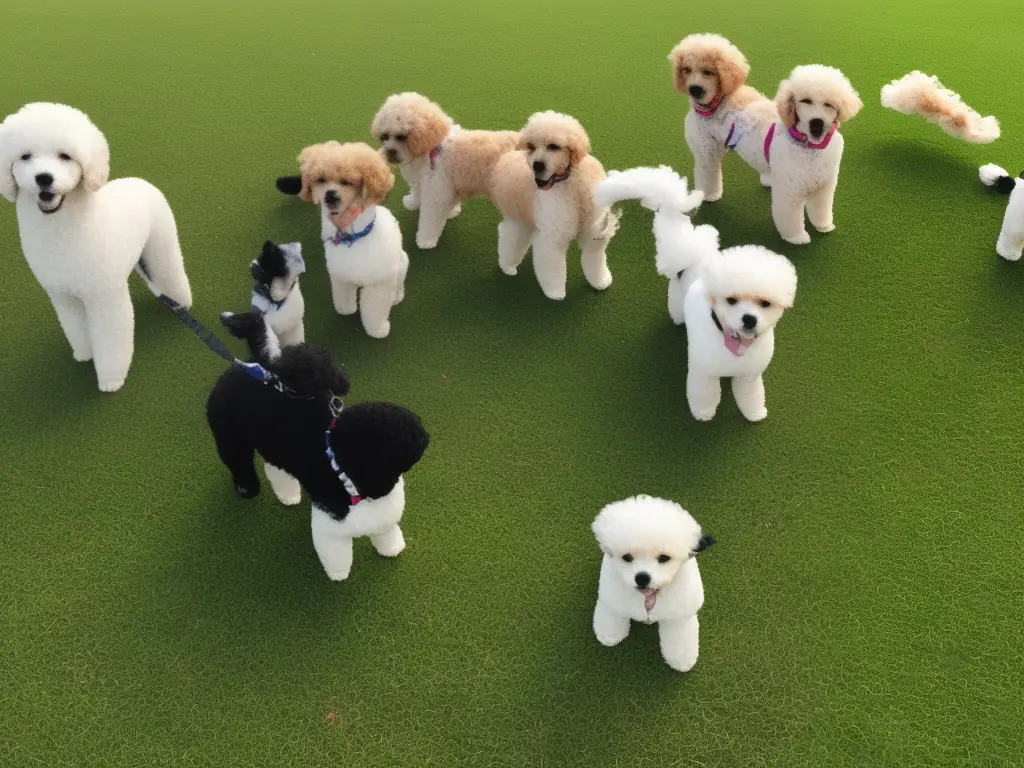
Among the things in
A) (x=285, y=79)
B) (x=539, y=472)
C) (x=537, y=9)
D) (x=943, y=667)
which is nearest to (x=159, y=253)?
(x=539, y=472)

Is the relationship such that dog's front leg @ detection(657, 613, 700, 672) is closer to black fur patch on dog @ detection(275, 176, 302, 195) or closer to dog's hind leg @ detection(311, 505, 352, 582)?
dog's hind leg @ detection(311, 505, 352, 582)

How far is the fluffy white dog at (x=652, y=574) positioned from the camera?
5.48 feet

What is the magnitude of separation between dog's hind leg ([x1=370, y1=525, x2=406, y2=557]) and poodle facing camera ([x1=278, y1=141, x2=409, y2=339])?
804mm

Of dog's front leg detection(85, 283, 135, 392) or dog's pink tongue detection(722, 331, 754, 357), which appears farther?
dog's front leg detection(85, 283, 135, 392)

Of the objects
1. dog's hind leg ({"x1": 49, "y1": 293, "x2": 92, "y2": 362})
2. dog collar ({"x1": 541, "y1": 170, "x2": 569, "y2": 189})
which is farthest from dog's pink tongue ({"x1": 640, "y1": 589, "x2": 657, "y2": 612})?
dog's hind leg ({"x1": 49, "y1": 293, "x2": 92, "y2": 362})

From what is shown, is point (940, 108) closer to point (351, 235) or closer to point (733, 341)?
point (733, 341)

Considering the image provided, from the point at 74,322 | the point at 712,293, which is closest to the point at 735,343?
the point at 712,293

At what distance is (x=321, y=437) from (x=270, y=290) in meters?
0.73

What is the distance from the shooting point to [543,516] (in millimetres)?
2191

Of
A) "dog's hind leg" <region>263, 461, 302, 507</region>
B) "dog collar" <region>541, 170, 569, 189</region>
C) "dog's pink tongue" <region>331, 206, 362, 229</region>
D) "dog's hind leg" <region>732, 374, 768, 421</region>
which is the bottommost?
"dog's hind leg" <region>263, 461, 302, 507</region>

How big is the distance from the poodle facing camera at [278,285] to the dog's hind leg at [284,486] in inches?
17.7

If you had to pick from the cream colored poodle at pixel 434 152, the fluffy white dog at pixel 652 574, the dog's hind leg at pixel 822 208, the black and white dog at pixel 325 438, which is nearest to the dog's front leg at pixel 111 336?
the black and white dog at pixel 325 438

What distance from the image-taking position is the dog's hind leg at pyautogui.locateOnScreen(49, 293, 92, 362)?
8.04ft

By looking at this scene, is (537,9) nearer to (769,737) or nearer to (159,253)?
(159,253)
